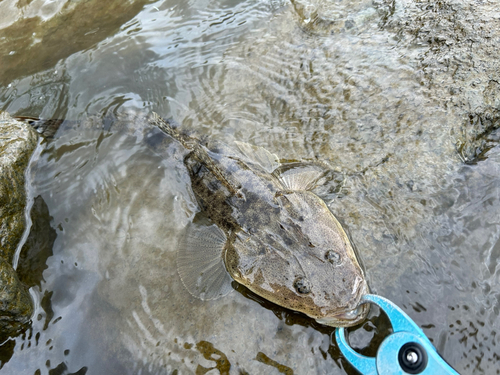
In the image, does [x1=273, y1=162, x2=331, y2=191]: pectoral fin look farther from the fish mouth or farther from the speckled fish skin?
the fish mouth

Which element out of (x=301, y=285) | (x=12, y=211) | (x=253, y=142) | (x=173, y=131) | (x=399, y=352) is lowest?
(x=399, y=352)

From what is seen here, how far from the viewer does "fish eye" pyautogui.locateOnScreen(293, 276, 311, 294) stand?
8.88 ft

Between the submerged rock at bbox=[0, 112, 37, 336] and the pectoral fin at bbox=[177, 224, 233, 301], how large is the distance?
1.53 m

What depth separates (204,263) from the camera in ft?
11.3

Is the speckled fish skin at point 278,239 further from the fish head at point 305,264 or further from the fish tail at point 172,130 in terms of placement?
the fish tail at point 172,130

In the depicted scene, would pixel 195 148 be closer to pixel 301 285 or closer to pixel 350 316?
pixel 301 285

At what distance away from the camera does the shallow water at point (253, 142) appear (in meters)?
2.91

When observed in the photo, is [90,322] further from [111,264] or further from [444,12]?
[444,12]

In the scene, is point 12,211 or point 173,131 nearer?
point 12,211

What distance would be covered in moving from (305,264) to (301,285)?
183 millimetres

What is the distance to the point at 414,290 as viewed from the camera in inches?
111

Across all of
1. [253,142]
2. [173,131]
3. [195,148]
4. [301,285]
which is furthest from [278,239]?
[173,131]

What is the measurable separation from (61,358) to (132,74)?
4.03 meters

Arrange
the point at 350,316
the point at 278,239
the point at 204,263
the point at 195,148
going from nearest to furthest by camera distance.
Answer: the point at 350,316, the point at 278,239, the point at 204,263, the point at 195,148
